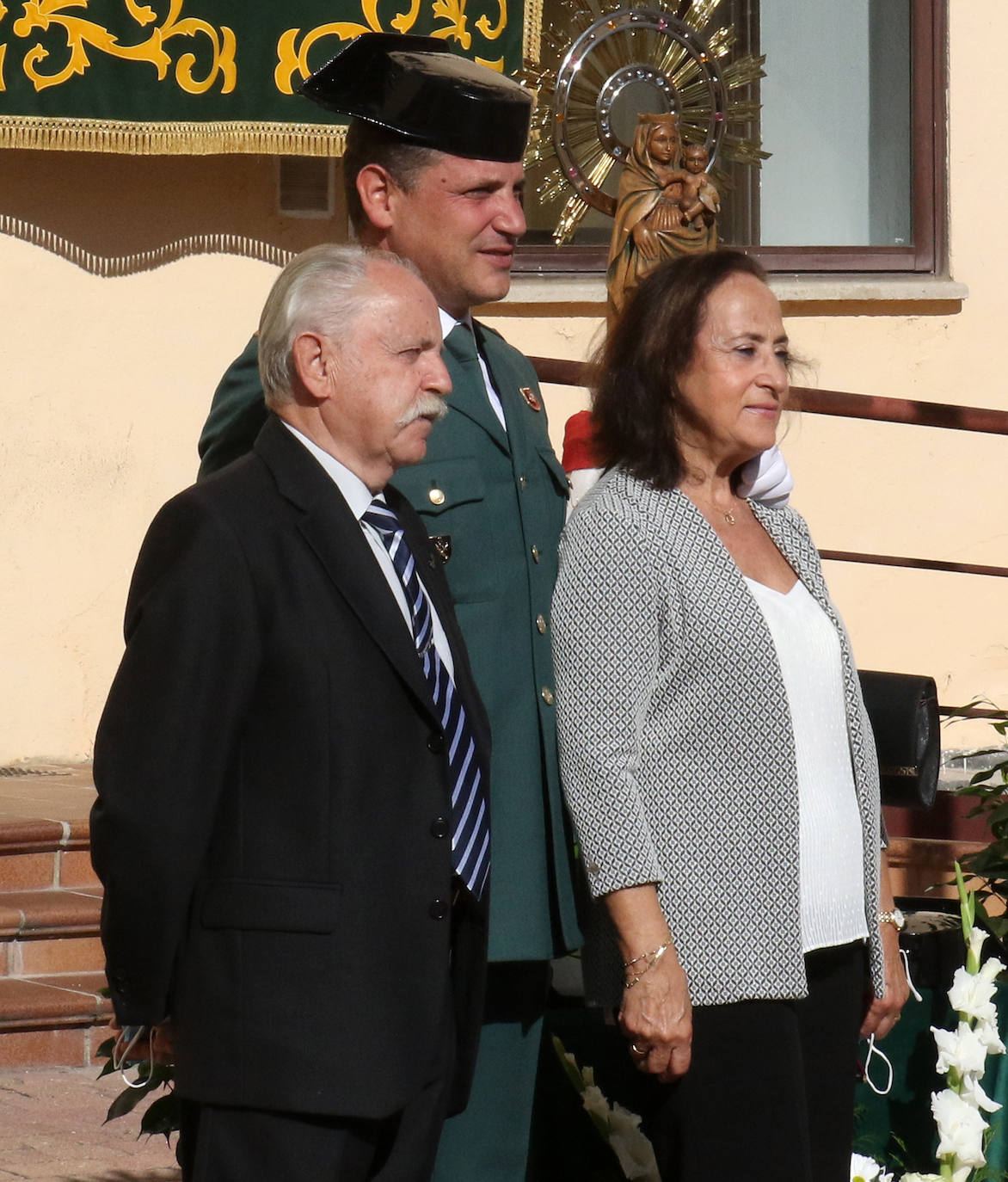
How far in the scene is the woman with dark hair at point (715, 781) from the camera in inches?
98.7

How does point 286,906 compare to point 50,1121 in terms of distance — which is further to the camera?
point 50,1121

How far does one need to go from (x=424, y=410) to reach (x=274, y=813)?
1.74 feet

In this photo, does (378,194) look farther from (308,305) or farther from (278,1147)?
(278,1147)

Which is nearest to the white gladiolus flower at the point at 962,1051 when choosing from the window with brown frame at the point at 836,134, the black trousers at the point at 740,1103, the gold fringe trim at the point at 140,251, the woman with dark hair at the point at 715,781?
the woman with dark hair at the point at 715,781

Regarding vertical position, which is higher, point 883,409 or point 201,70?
point 201,70

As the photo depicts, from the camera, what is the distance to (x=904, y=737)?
3.43 metres

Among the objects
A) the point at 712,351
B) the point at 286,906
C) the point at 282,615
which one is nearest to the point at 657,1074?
the point at 286,906

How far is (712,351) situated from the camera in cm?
272

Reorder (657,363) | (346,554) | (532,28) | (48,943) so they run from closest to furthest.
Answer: (346,554), (657,363), (48,943), (532,28)

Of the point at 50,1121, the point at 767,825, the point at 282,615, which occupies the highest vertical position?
the point at 282,615

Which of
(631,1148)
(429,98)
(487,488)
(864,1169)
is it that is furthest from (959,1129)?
(429,98)

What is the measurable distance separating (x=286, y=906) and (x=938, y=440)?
183 inches

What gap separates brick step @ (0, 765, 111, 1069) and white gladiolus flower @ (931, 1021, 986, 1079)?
2.04 meters

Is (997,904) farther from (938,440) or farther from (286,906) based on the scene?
(938,440)
